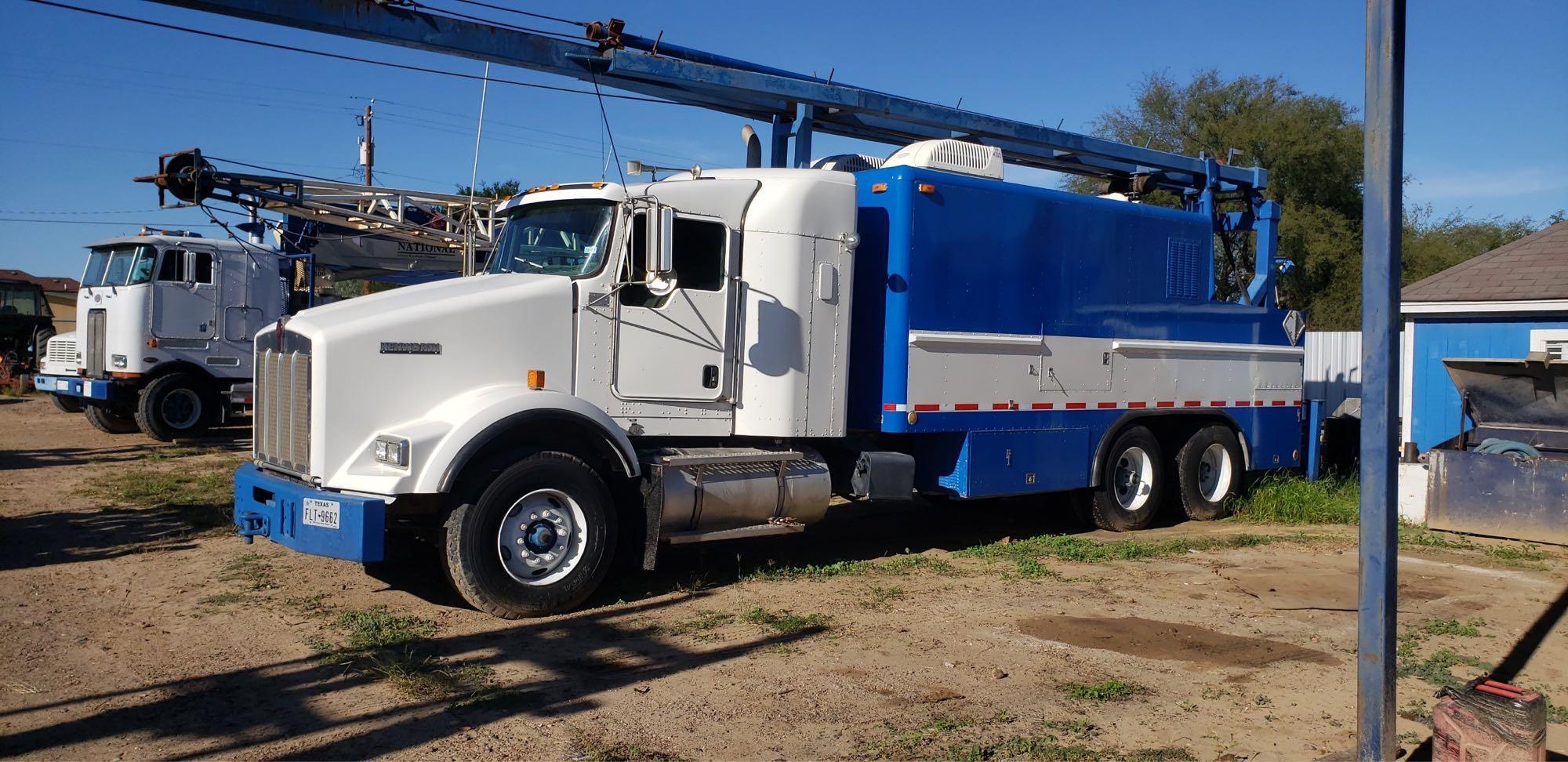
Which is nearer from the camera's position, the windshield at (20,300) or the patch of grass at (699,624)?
the patch of grass at (699,624)

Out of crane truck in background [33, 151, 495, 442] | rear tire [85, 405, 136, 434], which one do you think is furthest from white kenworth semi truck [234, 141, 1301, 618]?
rear tire [85, 405, 136, 434]

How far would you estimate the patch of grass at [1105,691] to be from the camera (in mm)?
5484

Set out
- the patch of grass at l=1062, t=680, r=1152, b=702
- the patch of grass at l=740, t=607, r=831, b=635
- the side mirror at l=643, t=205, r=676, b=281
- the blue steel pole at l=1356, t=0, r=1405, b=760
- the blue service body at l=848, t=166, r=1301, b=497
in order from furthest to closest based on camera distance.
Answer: the blue service body at l=848, t=166, r=1301, b=497
the side mirror at l=643, t=205, r=676, b=281
the patch of grass at l=740, t=607, r=831, b=635
the patch of grass at l=1062, t=680, r=1152, b=702
the blue steel pole at l=1356, t=0, r=1405, b=760

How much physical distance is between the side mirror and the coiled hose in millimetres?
8376

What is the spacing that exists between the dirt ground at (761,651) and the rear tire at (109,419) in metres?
7.95

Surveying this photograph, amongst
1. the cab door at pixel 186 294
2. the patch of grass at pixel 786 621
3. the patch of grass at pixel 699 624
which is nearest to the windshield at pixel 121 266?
the cab door at pixel 186 294

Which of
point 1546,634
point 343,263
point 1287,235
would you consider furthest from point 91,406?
point 1287,235

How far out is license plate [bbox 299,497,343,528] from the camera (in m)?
6.31

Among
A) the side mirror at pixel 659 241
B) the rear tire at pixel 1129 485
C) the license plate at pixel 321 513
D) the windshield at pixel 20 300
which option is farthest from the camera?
the windshield at pixel 20 300

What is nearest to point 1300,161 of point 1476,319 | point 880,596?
point 1476,319

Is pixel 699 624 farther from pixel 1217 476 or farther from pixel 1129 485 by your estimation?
pixel 1217 476

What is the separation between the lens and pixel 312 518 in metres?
6.41

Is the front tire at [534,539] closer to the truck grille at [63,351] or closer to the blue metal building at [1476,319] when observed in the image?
the blue metal building at [1476,319]

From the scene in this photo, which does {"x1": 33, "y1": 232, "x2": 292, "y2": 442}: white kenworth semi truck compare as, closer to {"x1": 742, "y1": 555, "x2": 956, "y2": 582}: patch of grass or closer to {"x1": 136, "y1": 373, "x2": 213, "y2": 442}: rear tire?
{"x1": 136, "y1": 373, "x2": 213, "y2": 442}: rear tire
